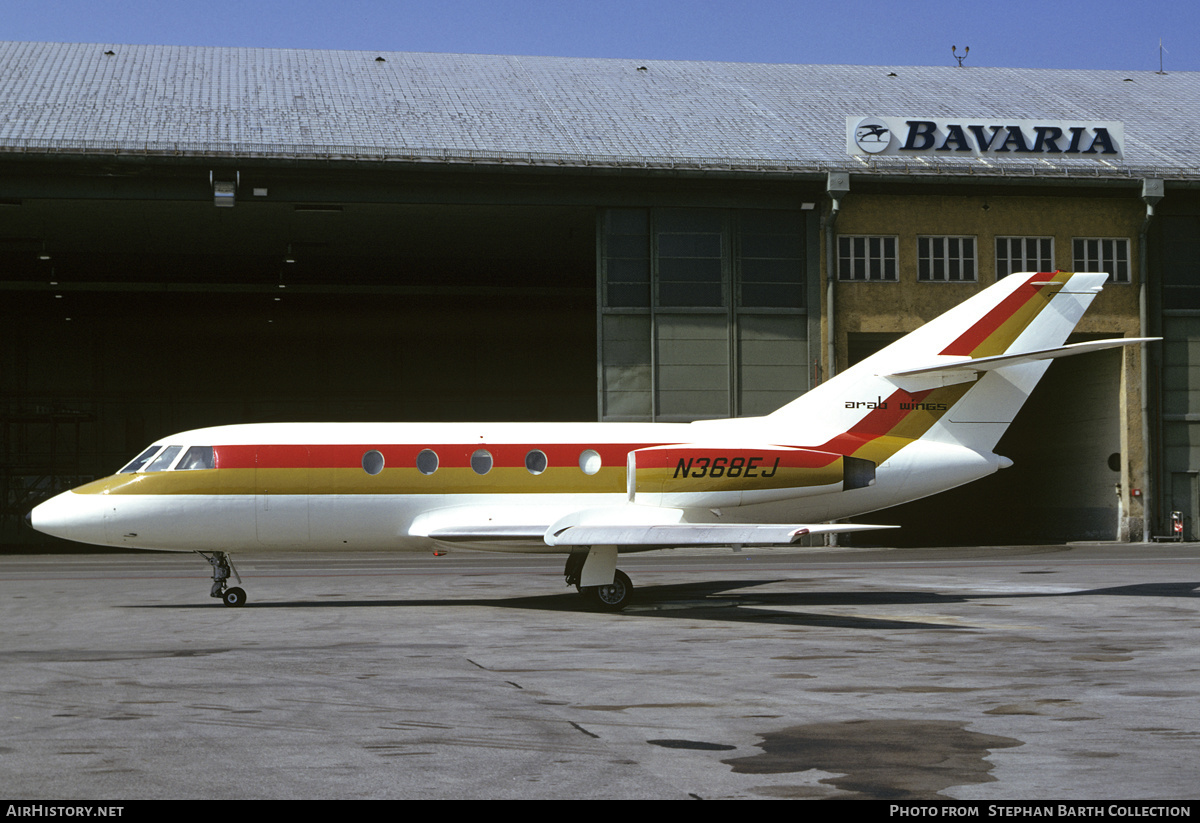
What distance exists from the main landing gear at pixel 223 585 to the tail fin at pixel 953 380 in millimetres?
9926

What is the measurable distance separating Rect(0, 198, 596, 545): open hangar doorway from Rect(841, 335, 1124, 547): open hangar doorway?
1891 centimetres

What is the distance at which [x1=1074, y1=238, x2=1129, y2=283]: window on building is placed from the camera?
40.0 meters

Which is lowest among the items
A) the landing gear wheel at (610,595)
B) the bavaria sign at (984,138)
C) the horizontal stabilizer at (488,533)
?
the landing gear wheel at (610,595)

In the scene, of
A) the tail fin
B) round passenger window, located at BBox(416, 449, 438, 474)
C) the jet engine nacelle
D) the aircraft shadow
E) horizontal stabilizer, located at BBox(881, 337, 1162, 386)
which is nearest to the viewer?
the aircraft shadow

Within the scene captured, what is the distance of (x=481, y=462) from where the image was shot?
20.6 m

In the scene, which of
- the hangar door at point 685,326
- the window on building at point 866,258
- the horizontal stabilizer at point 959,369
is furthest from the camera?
the window on building at point 866,258

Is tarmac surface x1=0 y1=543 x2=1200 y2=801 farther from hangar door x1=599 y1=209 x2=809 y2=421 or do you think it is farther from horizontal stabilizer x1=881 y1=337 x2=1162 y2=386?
hangar door x1=599 y1=209 x2=809 y2=421

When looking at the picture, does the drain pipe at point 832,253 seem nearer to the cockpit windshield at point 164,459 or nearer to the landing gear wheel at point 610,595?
the landing gear wheel at point 610,595

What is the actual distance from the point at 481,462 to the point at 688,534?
4.41m

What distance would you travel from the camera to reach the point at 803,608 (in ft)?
64.6

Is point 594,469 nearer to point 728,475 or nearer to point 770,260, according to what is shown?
point 728,475

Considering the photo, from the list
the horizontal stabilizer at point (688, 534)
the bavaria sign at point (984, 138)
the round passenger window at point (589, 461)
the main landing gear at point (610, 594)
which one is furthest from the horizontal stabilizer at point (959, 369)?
the bavaria sign at point (984, 138)

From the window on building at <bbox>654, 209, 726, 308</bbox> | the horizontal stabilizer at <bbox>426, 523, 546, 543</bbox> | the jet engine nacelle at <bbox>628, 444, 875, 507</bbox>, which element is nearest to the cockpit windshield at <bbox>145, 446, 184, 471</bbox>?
the horizontal stabilizer at <bbox>426, 523, 546, 543</bbox>

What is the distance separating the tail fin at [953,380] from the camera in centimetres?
2180
